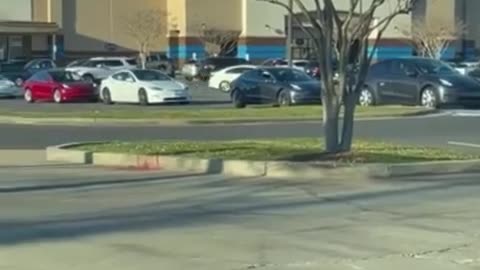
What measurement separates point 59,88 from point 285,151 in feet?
85.6

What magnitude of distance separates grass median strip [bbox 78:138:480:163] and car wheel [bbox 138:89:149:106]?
62.7 ft

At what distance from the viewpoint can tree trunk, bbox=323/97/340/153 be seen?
17625mm

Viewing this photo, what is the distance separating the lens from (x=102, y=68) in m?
59.7

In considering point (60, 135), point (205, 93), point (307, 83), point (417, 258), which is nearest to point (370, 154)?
point (417, 258)

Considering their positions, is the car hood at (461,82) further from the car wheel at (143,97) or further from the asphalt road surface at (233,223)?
the asphalt road surface at (233,223)

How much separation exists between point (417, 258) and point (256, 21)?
76.8 m

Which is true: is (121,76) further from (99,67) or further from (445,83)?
(99,67)

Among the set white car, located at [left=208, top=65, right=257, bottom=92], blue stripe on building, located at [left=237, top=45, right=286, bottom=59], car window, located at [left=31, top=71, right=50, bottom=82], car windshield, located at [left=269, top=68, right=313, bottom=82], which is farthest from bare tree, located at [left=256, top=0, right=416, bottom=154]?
blue stripe on building, located at [left=237, top=45, right=286, bottom=59]

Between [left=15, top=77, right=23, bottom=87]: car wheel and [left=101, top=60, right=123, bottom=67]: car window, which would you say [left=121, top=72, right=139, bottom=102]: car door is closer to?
[left=15, top=77, right=23, bottom=87]: car wheel

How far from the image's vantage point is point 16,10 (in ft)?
260

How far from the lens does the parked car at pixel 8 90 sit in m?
50.2

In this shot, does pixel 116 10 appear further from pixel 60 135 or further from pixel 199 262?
pixel 199 262

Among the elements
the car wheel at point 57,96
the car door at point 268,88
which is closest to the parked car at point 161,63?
the car wheel at point 57,96

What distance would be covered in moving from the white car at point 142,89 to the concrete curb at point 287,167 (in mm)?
21429
